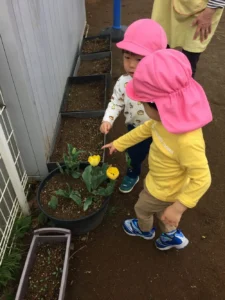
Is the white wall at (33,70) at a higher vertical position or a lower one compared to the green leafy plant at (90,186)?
higher

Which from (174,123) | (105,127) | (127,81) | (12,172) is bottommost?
(12,172)

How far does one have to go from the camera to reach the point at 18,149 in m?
2.19

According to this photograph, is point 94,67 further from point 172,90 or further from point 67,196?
point 172,90

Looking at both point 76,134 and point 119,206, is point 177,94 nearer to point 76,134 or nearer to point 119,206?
point 119,206

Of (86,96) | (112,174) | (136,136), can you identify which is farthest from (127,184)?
(86,96)

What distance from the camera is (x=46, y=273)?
1856 millimetres

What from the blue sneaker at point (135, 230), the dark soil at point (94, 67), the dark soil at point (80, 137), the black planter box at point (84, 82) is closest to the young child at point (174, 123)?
the blue sneaker at point (135, 230)

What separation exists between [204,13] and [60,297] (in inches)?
86.3

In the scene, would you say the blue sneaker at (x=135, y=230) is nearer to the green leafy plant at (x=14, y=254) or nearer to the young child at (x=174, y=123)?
the young child at (x=174, y=123)

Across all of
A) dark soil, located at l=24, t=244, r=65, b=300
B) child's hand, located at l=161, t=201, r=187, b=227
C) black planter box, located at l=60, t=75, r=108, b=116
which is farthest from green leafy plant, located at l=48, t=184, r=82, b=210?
black planter box, located at l=60, t=75, r=108, b=116

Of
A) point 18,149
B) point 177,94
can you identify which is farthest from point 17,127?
point 177,94

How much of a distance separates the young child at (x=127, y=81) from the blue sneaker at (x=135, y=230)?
35cm

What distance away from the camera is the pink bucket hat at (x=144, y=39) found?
1.63 m

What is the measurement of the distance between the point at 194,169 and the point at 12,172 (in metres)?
1.20
